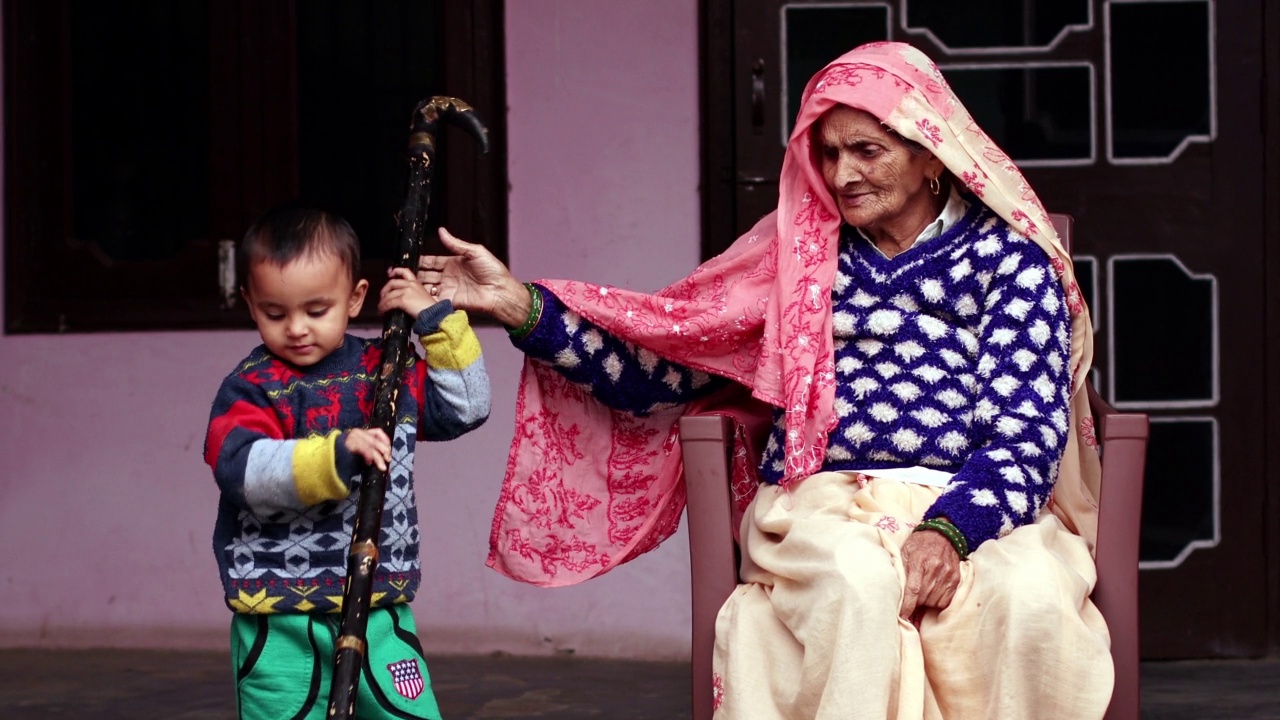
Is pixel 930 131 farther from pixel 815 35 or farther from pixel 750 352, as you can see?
pixel 815 35

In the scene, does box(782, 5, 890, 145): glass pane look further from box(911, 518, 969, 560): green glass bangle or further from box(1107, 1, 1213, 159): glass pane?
box(911, 518, 969, 560): green glass bangle

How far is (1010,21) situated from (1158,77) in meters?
0.42

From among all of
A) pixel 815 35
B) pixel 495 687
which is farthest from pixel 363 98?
pixel 495 687

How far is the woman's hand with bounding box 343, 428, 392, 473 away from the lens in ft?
7.79

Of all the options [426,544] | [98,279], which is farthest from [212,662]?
[98,279]

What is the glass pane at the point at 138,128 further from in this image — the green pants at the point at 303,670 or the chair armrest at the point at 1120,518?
the chair armrest at the point at 1120,518

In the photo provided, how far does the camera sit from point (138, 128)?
181 inches

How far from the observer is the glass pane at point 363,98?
4508mm

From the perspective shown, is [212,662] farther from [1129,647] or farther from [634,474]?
[1129,647]

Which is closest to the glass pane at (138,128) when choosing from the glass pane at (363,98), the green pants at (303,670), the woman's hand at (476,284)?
the glass pane at (363,98)

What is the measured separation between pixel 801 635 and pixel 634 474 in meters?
0.75

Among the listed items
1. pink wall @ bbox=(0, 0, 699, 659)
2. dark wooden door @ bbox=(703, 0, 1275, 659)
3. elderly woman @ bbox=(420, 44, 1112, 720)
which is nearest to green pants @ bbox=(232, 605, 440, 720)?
elderly woman @ bbox=(420, 44, 1112, 720)

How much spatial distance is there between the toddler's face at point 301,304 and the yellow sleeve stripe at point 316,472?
193 millimetres

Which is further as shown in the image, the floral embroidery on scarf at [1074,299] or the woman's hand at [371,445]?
the floral embroidery on scarf at [1074,299]
